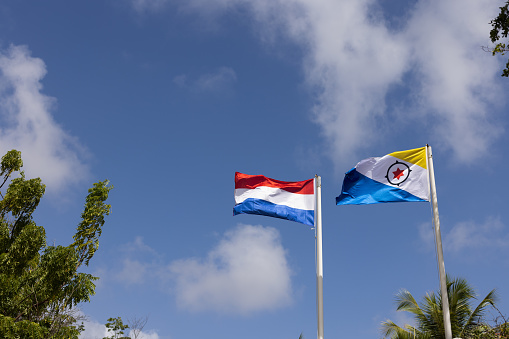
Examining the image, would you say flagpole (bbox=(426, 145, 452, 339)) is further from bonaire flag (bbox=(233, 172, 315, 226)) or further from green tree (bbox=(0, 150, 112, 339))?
green tree (bbox=(0, 150, 112, 339))

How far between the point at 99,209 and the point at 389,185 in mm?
13364

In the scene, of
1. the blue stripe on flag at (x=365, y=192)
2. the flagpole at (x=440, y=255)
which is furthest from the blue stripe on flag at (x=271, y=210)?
the flagpole at (x=440, y=255)

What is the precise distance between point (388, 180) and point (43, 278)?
14.2 metres

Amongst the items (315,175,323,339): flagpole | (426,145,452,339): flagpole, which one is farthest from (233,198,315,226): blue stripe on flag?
(426,145,452,339): flagpole

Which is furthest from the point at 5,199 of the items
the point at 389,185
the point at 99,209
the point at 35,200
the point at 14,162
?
the point at 389,185

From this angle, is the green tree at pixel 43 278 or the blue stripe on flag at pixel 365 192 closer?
the blue stripe on flag at pixel 365 192

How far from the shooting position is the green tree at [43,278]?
19.2m

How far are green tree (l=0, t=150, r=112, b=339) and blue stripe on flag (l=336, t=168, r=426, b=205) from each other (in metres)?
11.8

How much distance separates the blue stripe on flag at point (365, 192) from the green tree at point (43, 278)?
11838 mm

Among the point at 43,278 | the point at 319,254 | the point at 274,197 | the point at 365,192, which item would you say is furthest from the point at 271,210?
the point at 43,278

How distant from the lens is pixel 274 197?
1578 centimetres

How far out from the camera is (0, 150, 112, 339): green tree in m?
19.2

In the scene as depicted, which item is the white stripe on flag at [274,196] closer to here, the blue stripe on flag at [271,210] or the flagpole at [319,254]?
the blue stripe on flag at [271,210]

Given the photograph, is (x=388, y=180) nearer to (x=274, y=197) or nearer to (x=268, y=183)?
(x=274, y=197)
